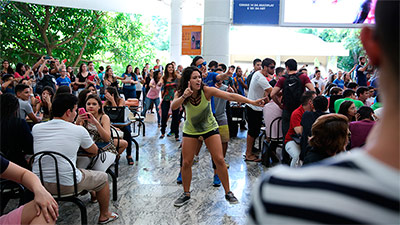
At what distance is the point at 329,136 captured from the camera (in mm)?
2600

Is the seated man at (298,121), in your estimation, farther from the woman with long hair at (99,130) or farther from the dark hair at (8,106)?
the dark hair at (8,106)

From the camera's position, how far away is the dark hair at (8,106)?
11.2ft

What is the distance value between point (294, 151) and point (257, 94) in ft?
5.23

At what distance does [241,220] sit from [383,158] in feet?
11.5

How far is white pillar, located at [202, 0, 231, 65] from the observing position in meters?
10.8

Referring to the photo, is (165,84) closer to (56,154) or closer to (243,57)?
(56,154)

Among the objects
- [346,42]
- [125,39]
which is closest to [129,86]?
[125,39]

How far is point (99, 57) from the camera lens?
20.3m

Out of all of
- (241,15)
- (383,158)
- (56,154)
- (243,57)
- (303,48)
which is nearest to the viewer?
(383,158)

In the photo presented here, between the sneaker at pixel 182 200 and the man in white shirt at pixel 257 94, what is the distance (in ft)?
6.98

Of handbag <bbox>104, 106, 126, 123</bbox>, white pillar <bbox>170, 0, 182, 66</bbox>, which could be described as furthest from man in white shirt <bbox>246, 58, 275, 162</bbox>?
white pillar <bbox>170, 0, 182, 66</bbox>

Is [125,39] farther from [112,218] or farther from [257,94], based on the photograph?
[112,218]

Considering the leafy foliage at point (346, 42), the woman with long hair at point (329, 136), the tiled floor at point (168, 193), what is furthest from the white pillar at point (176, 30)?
the leafy foliage at point (346, 42)

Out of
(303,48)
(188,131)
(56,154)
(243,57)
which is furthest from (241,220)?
(243,57)
